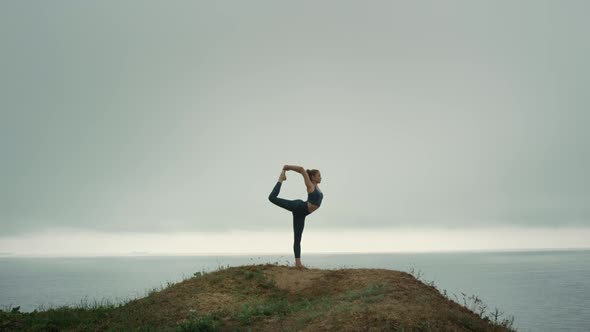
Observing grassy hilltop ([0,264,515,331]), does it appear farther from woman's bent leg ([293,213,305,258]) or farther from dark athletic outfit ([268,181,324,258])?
dark athletic outfit ([268,181,324,258])

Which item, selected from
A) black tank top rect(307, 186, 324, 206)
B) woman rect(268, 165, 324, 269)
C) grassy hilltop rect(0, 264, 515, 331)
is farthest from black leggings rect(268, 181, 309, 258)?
grassy hilltop rect(0, 264, 515, 331)

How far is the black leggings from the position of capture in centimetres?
2026

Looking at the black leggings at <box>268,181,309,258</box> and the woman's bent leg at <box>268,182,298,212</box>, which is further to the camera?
the black leggings at <box>268,181,309,258</box>

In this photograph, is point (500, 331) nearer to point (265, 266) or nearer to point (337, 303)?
point (337, 303)

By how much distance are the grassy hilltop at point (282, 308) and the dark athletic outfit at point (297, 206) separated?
5.13 ft

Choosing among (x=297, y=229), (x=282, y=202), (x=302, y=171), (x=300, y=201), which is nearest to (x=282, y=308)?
(x=297, y=229)

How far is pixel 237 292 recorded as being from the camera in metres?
19.5

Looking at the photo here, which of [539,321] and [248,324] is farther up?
[248,324]

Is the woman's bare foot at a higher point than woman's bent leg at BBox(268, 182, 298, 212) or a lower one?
higher

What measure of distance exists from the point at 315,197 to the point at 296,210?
3.38ft

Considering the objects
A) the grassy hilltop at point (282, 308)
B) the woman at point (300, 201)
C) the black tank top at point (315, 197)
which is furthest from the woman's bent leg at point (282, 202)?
the grassy hilltop at point (282, 308)

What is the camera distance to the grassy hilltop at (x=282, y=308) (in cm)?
1294

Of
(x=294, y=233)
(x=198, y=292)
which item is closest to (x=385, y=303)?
(x=294, y=233)

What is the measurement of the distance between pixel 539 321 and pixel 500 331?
69.6m
